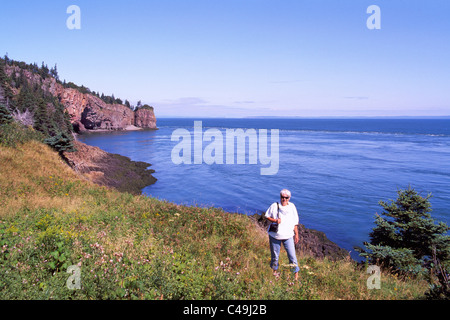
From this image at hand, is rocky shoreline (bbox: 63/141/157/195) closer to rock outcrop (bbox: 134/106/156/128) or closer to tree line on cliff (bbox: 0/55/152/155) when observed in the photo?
tree line on cliff (bbox: 0/55/152/155)

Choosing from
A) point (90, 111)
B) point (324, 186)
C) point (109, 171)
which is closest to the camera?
point (324, 186)

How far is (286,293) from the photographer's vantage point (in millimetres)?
5129

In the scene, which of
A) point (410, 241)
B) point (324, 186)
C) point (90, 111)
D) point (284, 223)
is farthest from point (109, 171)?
point (90, 111)

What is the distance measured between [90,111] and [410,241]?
12583 centimetres

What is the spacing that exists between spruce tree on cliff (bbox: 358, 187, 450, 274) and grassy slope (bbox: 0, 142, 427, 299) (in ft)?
9.13

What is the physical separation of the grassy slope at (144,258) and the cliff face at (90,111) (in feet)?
348

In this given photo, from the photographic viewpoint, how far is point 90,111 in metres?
117

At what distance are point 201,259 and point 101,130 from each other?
128 metres

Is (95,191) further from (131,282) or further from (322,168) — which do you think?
(322,168)

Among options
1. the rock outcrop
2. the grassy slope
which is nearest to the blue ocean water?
the grassy slope

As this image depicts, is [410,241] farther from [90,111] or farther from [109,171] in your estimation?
[90,111]

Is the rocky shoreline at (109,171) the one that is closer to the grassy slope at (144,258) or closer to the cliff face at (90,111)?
the grassy slope at (144,258)

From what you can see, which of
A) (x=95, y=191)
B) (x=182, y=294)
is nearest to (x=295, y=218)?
(x=182, y=294)

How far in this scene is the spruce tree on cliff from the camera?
10.2m
